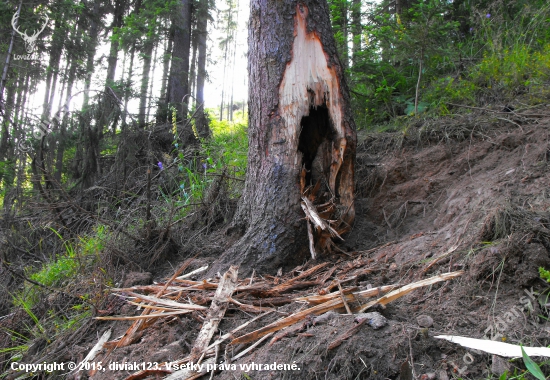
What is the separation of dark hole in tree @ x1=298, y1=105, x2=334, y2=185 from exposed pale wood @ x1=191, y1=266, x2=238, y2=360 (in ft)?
3.65

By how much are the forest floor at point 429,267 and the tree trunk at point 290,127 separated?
304 mm

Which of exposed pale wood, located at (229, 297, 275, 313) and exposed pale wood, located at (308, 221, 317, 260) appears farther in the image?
exposed pale wood, located at (308, 221, 317, 260)

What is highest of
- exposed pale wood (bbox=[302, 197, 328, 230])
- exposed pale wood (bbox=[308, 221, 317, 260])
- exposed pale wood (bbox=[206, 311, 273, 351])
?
exposed pale wood (bbox=[302, 197, 328, 230])

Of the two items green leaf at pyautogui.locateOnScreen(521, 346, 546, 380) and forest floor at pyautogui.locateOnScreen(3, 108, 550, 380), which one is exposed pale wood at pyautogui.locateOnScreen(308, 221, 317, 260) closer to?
forest floor at pyautogui.locateOnScreen(3, 108, 550, 380)

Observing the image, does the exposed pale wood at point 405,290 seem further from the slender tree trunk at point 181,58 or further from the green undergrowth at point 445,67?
the slender tree trunk at point 181,58

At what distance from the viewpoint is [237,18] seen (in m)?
32.8

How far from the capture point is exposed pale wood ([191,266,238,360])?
2.02 meters

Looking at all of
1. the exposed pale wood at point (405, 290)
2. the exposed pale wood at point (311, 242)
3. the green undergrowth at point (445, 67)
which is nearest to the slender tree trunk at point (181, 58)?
the green undergrowth at point (445, 67)

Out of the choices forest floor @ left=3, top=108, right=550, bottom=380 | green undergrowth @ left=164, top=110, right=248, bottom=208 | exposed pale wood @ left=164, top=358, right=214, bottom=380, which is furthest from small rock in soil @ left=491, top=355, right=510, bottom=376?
green undergrowth @ left=164, top=110, right=248, bottom=208

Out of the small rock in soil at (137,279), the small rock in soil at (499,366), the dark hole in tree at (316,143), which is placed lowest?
the small rock in soil at (499,366)

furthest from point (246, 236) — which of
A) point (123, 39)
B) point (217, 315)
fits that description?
point (123, 39)

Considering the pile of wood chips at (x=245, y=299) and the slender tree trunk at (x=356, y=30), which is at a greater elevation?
the slender tree trunk at (x=356, y=30)

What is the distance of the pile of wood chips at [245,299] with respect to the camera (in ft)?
6.35

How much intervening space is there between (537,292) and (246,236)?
6.34 feet
